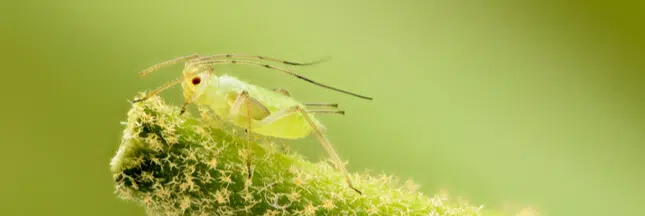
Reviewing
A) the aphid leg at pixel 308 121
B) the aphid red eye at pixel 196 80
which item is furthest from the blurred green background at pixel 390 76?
the aphid red eye at pixel 196 80

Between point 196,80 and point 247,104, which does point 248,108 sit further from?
point 196,80

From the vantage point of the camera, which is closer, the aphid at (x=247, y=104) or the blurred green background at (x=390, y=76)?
the aphid at (x=247, y=104)

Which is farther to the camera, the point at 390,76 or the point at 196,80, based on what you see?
the point at 390,76

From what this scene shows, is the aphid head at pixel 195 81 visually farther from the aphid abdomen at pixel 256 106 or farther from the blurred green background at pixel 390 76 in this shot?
the blurred green background at pixel 390 76

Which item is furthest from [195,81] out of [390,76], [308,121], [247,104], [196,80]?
[390,76]

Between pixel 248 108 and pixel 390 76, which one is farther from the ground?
pixel 390 76
